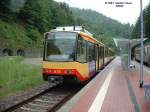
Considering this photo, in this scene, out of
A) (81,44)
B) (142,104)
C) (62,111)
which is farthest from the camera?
(81,44)

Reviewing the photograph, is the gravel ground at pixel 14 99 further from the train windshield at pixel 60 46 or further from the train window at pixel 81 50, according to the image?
the train window at pixel 81 50

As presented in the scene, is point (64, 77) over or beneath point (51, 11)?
beneath

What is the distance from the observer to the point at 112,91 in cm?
1578

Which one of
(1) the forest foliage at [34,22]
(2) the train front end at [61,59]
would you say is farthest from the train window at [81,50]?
(1) the forest foliage at [34,22]

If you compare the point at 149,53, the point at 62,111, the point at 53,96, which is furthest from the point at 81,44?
the point at 149,53

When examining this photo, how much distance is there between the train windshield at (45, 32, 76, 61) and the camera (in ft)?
57.6

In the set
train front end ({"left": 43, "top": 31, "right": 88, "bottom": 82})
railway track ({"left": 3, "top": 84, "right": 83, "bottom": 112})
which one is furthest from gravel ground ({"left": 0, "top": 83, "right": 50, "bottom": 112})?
train front end ({"left": 43, "top": 31, "right": 88, "bottom": 82})

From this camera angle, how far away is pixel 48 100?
15234 millimetres

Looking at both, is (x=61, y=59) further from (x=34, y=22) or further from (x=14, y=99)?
(x=34, y=22)

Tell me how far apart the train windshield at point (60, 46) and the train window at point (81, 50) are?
0.36m

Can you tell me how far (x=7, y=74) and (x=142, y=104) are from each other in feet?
38.6

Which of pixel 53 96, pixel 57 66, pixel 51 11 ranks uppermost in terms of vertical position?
pixel 51 11

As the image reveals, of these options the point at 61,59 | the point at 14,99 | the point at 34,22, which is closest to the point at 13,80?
the point at 61,59

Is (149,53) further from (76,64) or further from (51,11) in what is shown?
(51,11)
